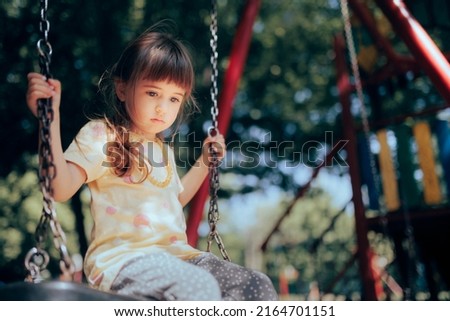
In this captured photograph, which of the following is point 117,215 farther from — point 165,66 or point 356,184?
point 356,184

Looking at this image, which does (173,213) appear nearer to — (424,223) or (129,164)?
(129,164)

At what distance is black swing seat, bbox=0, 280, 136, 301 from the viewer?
1132 mm

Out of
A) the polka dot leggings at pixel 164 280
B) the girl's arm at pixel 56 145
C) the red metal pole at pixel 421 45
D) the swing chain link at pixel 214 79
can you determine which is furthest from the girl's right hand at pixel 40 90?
the red metal pole at pixel 421 45

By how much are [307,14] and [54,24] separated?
4.02 meters

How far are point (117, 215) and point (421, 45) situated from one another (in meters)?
1.89

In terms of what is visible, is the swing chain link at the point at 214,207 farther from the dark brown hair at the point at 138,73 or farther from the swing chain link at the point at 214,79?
the dark brown hair at the point at 138,73

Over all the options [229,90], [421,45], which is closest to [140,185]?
[421,45]

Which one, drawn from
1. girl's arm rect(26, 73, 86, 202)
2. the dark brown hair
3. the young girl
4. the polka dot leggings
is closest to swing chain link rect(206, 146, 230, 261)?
the young girl

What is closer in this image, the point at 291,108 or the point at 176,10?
the point at 176,10

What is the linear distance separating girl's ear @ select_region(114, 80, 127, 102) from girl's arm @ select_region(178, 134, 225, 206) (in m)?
0.34

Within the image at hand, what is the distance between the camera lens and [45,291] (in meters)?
1.13

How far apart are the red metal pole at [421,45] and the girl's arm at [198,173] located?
1.29 metres

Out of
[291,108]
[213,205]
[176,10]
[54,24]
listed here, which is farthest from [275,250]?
[213,205]

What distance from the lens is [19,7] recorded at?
545cm
